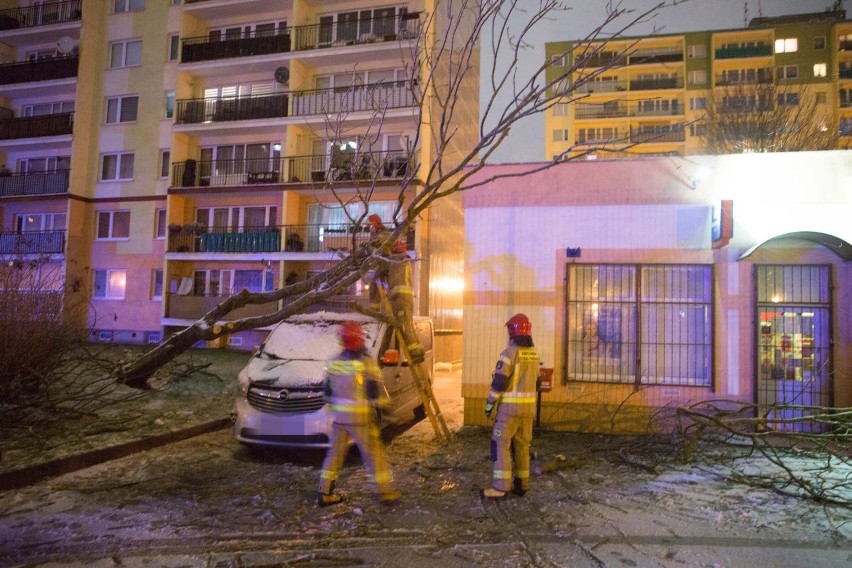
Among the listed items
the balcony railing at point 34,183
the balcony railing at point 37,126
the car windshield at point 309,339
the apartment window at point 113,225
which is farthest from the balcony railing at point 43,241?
the car windshield at point 309,339

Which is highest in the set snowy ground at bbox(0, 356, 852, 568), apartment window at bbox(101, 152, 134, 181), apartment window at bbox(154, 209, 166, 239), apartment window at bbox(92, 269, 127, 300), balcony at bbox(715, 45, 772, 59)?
balcony at bbox(715, 45, 772, 59)

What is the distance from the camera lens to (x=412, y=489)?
612 centimetres

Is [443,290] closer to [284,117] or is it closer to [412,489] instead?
[284,117]

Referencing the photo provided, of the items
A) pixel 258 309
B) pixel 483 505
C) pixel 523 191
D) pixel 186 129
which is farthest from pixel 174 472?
pixel 186 129

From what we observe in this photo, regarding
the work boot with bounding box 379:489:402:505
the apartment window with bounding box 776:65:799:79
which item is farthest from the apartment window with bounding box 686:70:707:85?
the work boot with bounding box 379:489:402:505

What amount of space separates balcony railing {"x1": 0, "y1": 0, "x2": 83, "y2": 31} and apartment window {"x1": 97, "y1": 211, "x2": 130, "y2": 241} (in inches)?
384

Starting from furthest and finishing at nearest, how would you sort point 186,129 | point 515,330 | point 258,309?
1. point 186,129
2. point 258,309
3. point 515,330

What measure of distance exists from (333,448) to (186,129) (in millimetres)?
21864

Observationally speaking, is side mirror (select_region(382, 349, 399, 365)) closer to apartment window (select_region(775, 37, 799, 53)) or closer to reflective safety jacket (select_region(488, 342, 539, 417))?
reflective safety jacket (select_region(488, 342, 539, 417))

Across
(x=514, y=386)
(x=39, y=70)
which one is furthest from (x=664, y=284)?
(x=39, y=70)

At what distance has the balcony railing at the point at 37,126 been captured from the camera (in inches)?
1006

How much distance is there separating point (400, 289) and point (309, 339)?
1.57m

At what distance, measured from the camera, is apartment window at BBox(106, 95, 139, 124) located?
1013 inches

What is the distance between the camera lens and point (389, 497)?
554 centimetres
